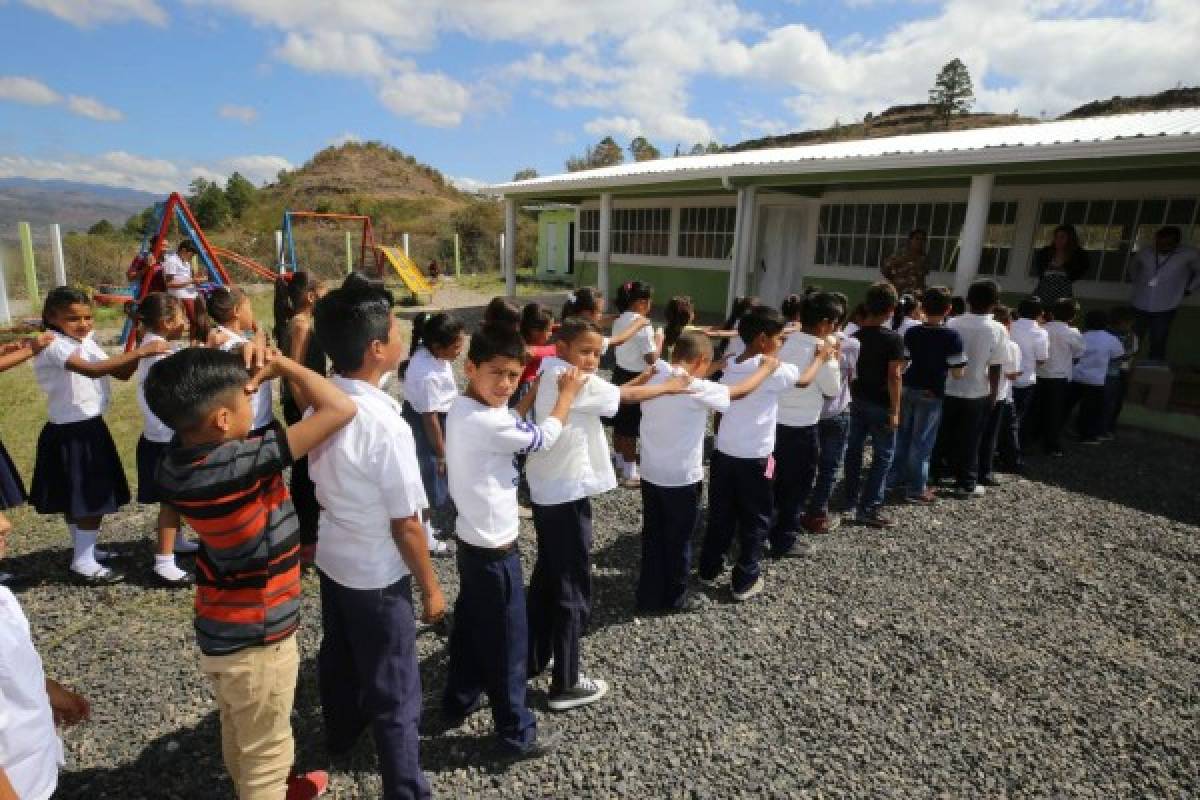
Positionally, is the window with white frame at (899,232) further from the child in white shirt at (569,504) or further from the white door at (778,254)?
the child in white shirt at (569,504)

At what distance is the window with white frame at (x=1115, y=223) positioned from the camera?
7766 mm

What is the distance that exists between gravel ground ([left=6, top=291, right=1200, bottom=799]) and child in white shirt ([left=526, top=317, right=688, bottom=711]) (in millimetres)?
264

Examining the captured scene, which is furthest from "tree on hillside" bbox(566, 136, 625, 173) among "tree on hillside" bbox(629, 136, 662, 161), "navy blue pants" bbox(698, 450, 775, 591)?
"navy blue pants" bbox(698, 450, 775, 591)

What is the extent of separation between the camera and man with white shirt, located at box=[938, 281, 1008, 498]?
4664 millimetres

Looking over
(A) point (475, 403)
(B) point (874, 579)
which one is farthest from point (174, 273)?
(B) point (874, 579)

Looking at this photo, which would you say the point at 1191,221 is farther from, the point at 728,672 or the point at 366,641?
the point at 366,641

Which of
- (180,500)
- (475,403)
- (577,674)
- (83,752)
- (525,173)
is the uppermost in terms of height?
(525,173)

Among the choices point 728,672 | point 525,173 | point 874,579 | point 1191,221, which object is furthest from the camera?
point 525,173

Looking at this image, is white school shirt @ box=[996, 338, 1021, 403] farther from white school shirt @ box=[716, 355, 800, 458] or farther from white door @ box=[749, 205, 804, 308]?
white door @ box=[749, 205, 804, 308]

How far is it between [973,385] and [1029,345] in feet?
3.61

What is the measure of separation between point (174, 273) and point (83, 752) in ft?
28.0

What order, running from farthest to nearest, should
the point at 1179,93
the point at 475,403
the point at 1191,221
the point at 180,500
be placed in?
1. the point at 1179,93
2. the point at 1191,221
3. the point at 475,403
4. the point at 180,500

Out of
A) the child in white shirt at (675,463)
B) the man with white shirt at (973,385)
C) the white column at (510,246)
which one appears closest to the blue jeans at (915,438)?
the man with white shirt at (973,385)

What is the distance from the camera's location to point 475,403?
213 centimetres
